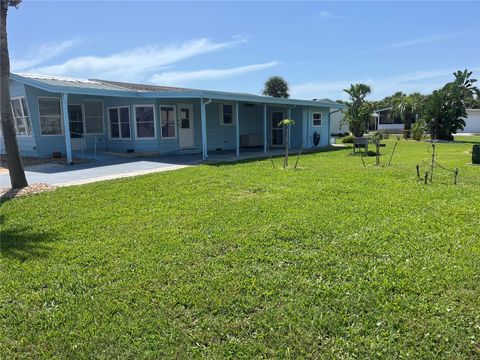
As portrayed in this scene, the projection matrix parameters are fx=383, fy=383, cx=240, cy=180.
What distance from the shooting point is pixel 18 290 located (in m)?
3.68

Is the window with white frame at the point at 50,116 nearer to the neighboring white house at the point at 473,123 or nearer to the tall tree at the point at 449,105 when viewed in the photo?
the tall tree at the point at 449,105

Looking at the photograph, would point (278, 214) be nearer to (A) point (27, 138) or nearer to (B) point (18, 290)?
(B) point (18, 290)

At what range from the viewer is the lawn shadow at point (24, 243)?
4.57 meters

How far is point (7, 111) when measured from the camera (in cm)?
813

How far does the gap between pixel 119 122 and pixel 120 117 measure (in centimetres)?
23

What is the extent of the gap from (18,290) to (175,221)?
2431 mm

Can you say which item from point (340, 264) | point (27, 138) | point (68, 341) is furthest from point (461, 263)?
point (27, 138)

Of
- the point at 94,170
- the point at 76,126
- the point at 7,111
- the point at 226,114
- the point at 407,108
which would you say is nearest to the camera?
the point at 7,111

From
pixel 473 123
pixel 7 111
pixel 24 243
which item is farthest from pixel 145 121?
pixel 473 123

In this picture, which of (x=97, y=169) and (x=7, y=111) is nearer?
(x=7, y=111)

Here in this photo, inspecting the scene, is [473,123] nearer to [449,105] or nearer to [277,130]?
[449,105]

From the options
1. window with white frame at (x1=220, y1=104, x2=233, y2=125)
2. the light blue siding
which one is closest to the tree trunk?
the light blue siding

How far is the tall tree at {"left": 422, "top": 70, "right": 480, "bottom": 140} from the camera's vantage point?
96.0 ft

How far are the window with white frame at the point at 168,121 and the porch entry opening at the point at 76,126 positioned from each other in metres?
3.56
